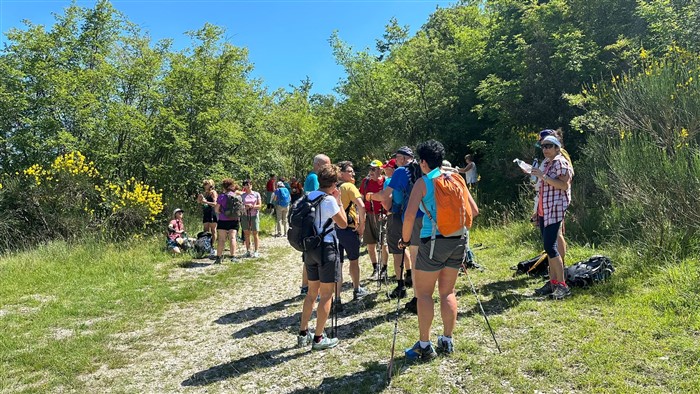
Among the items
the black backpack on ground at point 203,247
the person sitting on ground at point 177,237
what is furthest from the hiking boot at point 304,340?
the person sitting on ground at point 177,237

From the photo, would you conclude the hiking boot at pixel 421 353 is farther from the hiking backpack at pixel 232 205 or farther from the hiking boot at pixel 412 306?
the hiking backpack at pixel 232 205

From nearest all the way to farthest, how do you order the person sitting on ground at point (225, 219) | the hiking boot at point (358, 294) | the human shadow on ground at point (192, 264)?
the hiking boot at point (358, 294)
the person sitting on ground at point (225, 219)
the human shadow on ground at point (192, 264)

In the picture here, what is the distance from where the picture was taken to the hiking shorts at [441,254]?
12.3ft

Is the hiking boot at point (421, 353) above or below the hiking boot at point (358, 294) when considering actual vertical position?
below

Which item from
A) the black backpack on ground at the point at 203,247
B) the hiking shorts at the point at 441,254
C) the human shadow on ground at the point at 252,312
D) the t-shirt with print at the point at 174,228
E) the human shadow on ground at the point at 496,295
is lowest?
the human shadow on ground at the point at 252,312

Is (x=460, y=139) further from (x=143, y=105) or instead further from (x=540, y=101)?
(x=143, y=105)

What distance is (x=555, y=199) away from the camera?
511 centimetres

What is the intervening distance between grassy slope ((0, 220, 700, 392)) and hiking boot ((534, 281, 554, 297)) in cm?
20

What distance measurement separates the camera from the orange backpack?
3707mm

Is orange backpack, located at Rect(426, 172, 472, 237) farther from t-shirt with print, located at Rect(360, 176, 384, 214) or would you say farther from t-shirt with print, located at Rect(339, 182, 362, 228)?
t-shirt with print, located at Rect(360, 176, 384, 214)

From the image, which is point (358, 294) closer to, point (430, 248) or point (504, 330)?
point (504, 330)

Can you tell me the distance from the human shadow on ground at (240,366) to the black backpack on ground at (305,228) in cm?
121

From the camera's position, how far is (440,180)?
3.76 metres

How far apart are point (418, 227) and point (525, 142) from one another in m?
10.5
